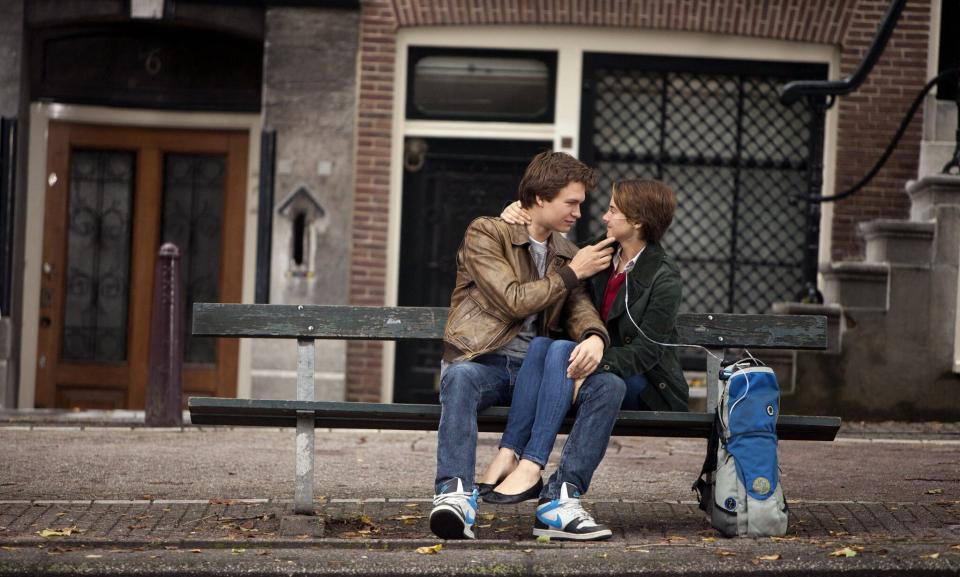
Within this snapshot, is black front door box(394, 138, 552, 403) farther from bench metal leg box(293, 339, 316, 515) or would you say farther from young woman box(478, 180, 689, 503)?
bench metal leg box(293, 339, 316, 515)

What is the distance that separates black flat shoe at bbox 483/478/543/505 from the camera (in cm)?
531

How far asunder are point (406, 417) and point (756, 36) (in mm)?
7183

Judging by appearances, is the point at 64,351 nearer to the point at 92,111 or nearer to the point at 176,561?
the point at 92,111

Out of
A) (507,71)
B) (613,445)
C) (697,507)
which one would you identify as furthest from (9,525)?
(507,71)

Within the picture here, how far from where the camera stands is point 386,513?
5801 millimetres

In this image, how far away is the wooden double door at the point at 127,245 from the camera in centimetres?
1253

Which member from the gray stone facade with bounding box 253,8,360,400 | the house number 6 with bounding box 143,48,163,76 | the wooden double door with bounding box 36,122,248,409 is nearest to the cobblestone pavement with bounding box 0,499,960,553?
the gray stone facade with bounding box 253,8,360,400

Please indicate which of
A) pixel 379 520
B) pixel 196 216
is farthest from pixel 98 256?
pixel 379 520

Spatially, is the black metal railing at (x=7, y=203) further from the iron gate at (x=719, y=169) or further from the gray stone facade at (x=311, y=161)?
the iron gate at (x=719, y=169)

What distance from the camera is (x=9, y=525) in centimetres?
540

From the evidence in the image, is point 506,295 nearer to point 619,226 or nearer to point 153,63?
point 619,226

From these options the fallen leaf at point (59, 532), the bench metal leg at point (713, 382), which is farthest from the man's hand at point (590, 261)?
the fallen leaf at point (59, 532)

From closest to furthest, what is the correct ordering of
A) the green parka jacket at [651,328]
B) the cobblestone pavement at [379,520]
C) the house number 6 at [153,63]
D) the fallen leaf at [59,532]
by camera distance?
1. the fallen leaf at [59,532]
2. the cobblestone pavement at [379,520]
3. the green parka jacket at [651,328]
4. the house number 6 at [153,63]

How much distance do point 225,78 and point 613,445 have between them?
18.2ft
